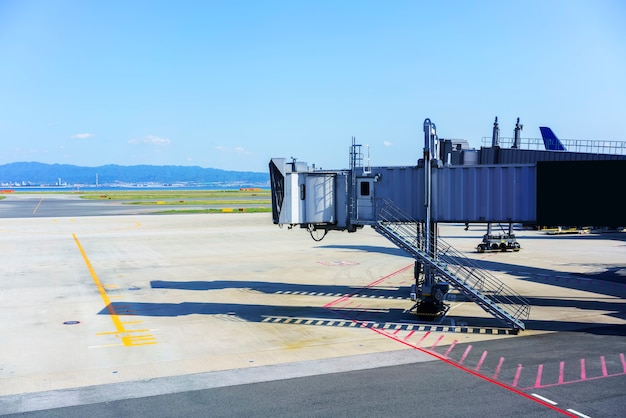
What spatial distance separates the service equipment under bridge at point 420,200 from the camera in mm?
29172

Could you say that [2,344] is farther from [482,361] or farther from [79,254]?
[79,254]

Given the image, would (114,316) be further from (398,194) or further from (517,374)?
(517,374)

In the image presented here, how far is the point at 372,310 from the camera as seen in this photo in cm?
3095

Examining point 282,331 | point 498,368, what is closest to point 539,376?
point 498,368

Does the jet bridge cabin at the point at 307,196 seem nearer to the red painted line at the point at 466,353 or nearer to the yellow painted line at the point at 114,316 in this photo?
the yellow painted line at the point at 114,316

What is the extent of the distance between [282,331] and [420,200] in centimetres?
1042

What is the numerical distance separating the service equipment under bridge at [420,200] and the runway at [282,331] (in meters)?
2.44

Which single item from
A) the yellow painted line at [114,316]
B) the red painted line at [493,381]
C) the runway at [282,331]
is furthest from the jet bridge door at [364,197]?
the yellow painted line at [114,316]

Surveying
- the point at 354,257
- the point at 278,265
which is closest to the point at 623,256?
the point at 354,257

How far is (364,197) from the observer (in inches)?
1243

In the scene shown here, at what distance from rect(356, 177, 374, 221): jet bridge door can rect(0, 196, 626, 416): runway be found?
5.28 meters

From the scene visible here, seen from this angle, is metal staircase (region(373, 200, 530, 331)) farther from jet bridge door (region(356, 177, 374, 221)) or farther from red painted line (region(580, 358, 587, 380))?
red painted line (region(580, 358, 587, 380))

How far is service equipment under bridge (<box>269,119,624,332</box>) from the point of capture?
95.7 feet

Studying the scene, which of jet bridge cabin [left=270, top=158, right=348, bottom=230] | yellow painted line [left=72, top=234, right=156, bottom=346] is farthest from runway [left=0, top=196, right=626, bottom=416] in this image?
jet bridge cabin [left=270, top=158, right=348, bottom=230]
